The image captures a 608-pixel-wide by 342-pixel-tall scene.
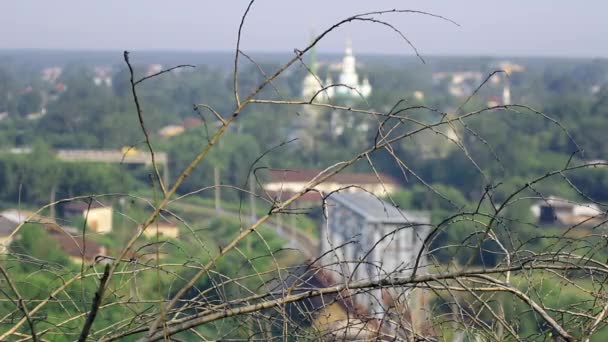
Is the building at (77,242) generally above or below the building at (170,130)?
above

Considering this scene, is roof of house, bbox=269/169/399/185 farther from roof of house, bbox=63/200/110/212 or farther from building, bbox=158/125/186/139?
building, bbox=158/125/186/139

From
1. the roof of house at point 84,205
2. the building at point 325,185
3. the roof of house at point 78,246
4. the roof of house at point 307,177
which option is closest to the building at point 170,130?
the roof of house at point 307,177

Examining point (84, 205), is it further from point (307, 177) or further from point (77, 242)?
point (77, 242)

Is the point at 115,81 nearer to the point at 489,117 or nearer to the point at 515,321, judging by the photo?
the point at 489,117

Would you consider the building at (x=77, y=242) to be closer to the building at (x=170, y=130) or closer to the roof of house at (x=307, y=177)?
the roof of house at (x=307, y=177)

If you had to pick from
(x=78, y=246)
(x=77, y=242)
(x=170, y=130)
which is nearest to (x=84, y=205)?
(x=77, y=242)

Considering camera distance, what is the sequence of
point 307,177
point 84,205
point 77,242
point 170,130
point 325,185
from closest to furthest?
point 77,242 → point 325,185 → point 84,205 → point 307,177 → point 170,130

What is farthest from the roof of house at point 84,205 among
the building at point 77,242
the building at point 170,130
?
the building at point 170,130

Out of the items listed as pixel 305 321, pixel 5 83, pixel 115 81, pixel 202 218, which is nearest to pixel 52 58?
Result: pixel 115 81

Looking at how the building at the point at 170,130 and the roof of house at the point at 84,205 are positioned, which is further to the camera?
the building at the point at 170,130

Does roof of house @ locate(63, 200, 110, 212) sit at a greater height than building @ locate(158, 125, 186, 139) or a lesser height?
greater

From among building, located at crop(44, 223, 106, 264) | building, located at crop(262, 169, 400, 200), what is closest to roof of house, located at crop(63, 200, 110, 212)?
building, located at crop(44, 223, 106, 264)

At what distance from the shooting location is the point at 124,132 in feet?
62.1

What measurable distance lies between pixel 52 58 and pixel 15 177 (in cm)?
3784
